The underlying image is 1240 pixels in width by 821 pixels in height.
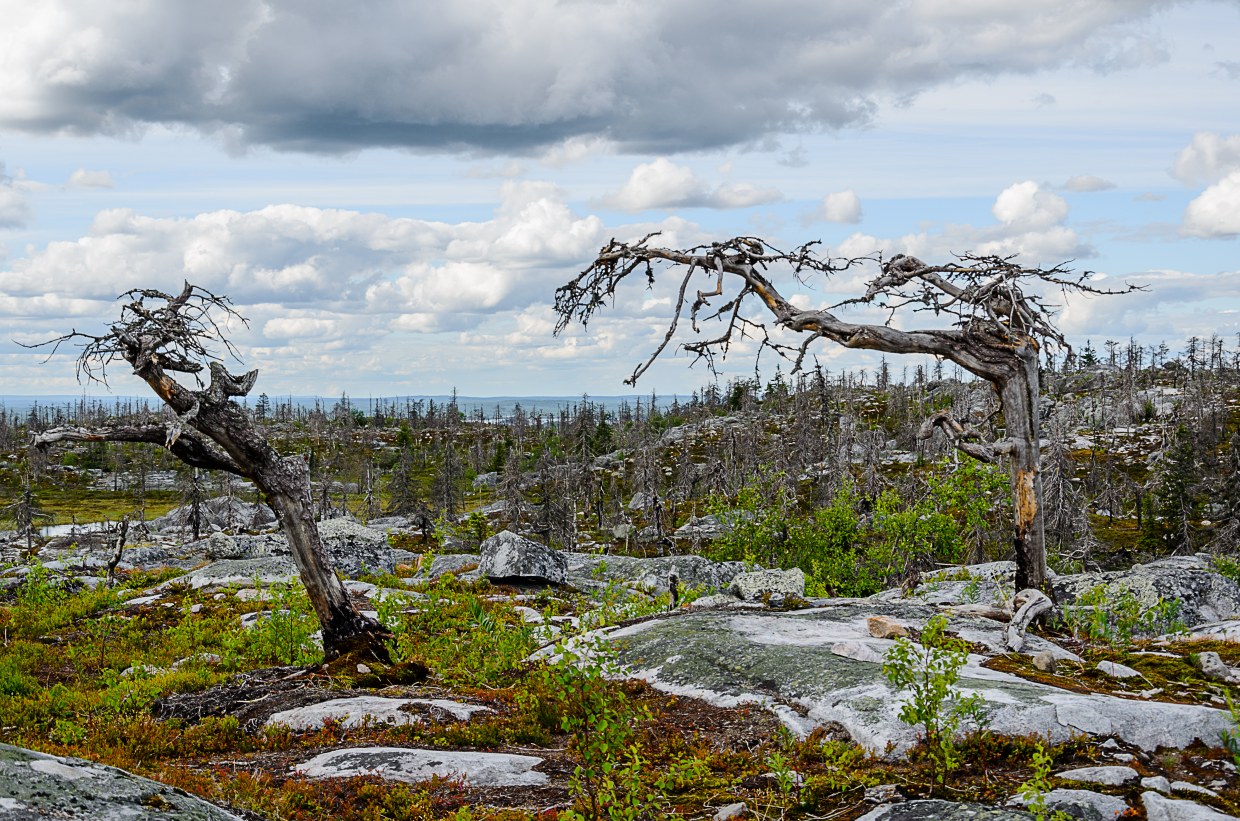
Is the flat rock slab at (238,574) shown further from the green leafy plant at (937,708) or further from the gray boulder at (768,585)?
the green leafy plant at (937,708)

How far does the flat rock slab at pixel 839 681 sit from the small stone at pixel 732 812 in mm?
1882

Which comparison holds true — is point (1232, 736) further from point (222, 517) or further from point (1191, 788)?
point (222, 517)

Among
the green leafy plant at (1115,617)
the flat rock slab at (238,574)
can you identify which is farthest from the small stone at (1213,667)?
the flat rock slab at (238,574)

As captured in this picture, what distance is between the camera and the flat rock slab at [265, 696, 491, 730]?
10.8 metres

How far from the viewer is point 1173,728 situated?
7832mm

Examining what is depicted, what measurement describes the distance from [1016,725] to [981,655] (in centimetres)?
358

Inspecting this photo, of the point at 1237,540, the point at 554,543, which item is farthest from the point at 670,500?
the point at 1237,540

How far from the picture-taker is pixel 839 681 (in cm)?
1012

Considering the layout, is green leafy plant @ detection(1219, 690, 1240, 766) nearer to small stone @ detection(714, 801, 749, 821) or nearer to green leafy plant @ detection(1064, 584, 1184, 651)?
small stone @ detection(714, 801, 749, 821)

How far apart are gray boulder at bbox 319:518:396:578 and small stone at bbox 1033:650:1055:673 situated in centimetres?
2537

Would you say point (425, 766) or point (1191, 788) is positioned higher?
point (1191, 788)

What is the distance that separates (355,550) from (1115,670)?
27422 mm

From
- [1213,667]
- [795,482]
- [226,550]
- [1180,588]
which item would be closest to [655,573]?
[1180,588]

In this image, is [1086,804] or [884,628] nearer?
[1086,804]
